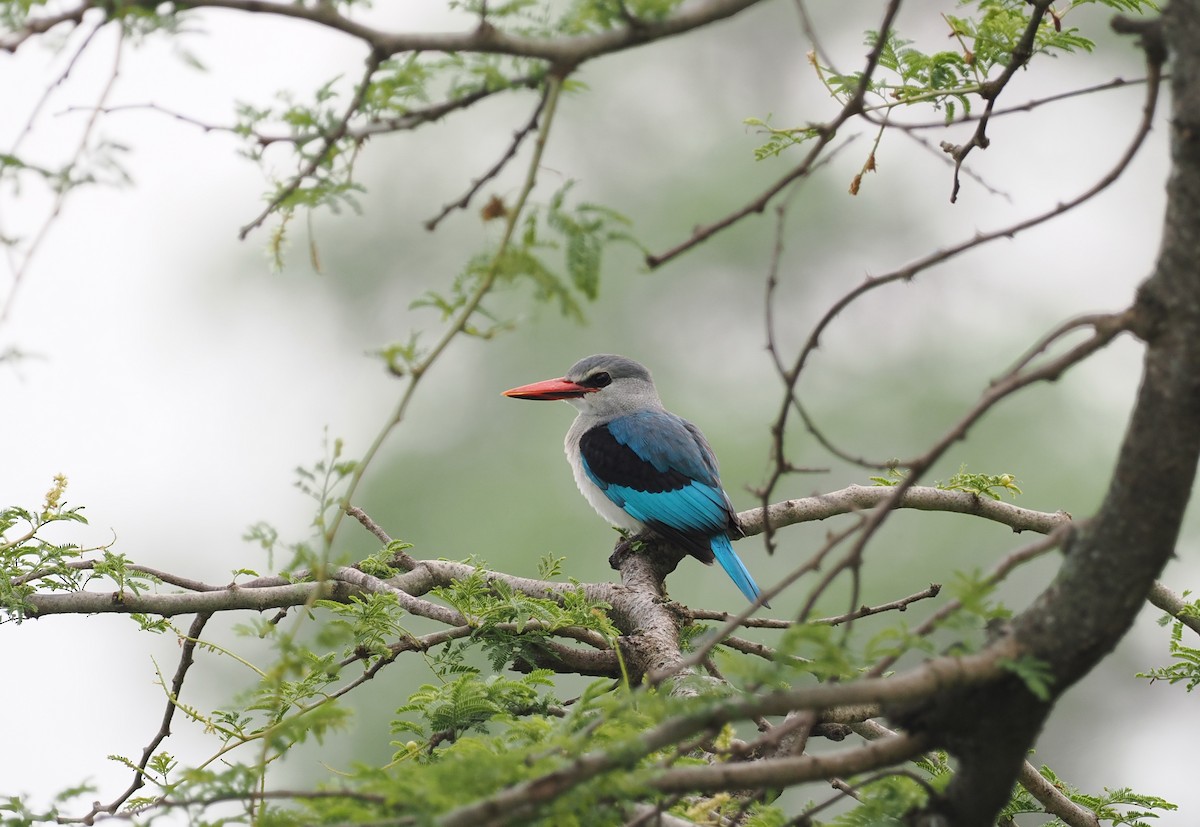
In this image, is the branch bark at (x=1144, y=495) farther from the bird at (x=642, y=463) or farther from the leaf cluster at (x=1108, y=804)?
the bird at (x=642, y=463)

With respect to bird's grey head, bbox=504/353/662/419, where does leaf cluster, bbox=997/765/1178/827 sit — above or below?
below

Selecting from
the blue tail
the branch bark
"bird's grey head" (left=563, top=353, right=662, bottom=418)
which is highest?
"bird's grey head" (left=563, top=353, right=662, bottom=418)

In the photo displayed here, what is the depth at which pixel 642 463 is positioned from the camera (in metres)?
4.60

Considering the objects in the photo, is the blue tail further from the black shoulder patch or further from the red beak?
the red beak

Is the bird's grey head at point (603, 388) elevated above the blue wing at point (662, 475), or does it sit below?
above

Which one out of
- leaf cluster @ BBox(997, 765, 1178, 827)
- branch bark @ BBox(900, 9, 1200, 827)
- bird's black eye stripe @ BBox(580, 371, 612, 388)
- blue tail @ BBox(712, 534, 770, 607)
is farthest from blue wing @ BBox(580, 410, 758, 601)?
branch bark @ BBox(900, 9, 1200, 827)

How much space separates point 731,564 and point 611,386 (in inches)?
46.1

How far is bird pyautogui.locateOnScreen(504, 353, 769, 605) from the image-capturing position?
13.6 feet

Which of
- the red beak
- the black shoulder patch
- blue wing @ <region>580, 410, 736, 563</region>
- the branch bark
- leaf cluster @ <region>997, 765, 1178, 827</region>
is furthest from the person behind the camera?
the red beak

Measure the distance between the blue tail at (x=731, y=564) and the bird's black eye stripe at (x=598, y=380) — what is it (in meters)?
1.12

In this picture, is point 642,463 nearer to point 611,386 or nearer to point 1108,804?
point 611,386

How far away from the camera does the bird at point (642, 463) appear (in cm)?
415

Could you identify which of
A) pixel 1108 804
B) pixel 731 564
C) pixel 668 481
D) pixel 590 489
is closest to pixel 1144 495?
pixel 1108 804

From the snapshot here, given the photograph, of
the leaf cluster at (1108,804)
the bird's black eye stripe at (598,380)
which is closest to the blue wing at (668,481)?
the bird's black eye stripe at (598,380)
